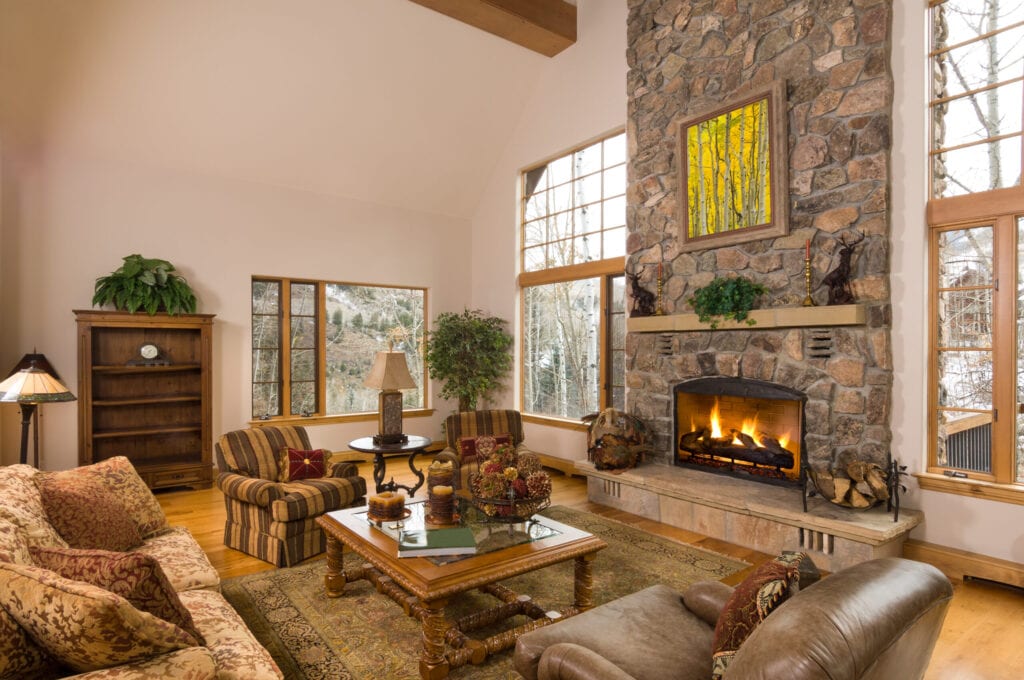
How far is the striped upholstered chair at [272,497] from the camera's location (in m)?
3.68

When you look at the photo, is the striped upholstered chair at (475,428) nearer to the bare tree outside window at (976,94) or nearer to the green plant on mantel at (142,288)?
the green plant on mantel at (142,288)

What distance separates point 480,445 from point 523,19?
426cm

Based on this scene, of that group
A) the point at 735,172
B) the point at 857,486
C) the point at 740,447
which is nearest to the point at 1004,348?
the point at 857,486

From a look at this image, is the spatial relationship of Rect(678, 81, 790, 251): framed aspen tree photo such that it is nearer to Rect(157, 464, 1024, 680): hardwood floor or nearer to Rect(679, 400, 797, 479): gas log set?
Rect(679, 400, 797, 479): gas log set

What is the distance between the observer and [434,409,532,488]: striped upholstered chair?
5.04 m

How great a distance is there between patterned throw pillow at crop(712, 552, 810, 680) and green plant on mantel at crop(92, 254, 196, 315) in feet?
18.8

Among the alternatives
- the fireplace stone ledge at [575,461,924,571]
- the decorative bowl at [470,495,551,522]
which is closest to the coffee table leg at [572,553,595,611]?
the decorative bowl at [470,495,551,522]

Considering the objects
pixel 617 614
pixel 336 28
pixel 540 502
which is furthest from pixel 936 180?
pixel 336 28

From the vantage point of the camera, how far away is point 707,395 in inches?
195

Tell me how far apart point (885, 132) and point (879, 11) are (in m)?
0.80

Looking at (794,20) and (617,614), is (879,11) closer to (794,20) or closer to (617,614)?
(794,20)

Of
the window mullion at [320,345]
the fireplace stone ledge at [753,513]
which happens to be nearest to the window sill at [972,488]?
the fireplace stone ledge at [753,513]

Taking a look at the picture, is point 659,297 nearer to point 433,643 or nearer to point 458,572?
point 458,572

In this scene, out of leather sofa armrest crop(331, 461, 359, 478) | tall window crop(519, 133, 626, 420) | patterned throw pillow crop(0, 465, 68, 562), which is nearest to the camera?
patterned throw pillow crop(0, 465, 68, 562)
